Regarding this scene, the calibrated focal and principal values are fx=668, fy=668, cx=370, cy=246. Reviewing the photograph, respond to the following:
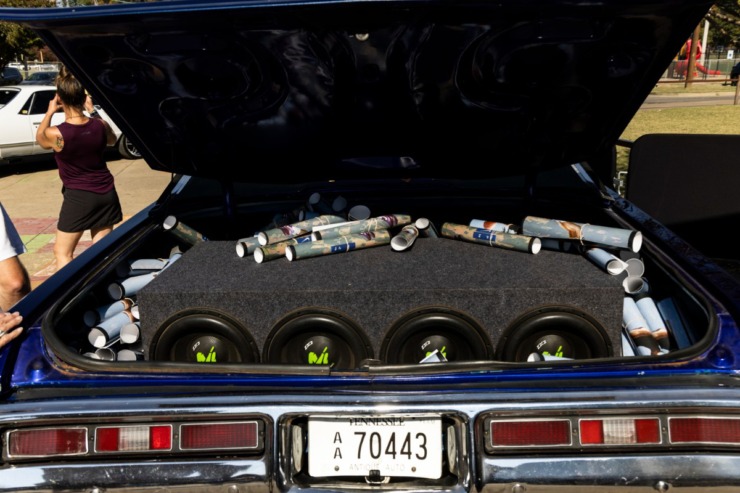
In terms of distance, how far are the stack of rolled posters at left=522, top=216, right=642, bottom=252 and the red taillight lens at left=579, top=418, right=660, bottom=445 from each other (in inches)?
35.2

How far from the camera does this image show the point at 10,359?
6.34ft

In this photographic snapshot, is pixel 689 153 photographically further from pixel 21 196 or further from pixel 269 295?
pixel 21 196

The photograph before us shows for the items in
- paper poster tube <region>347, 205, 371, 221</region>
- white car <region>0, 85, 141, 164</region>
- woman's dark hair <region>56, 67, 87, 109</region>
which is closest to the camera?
paper poster tube <region>347, 205, 371, 221</region>

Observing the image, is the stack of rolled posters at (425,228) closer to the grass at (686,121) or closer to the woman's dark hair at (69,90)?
the woman's dark hair at (69,90)

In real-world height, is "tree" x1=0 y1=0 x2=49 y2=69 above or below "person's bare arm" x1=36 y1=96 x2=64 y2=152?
below

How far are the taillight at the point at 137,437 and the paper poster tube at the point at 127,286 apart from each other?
0.92 meters

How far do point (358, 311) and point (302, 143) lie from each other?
2.99ft

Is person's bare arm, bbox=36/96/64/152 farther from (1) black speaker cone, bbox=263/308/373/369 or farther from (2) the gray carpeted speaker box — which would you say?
(1) black speaker cone, bbox=263/308/373/369

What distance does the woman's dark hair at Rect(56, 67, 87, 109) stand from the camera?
13.9 feet

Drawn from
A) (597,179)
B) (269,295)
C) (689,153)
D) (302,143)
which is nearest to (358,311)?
(269,295)

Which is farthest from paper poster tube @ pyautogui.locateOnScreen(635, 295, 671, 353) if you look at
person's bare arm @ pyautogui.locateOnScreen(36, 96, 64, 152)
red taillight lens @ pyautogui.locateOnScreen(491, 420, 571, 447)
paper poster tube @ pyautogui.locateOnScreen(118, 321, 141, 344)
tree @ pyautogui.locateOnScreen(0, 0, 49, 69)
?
tree @ pyautogui.locateOnScreen(0, 0, 49, 69)

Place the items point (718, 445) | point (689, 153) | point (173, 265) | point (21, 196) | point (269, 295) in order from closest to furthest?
point (718, 445) → point (269, 295) → point (173, 265) → point (689, 153) → point (21, 196)

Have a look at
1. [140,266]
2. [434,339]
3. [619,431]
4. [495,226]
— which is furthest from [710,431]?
[140,266]

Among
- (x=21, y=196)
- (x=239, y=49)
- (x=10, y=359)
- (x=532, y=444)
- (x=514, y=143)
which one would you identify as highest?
(x=239, y=49)
